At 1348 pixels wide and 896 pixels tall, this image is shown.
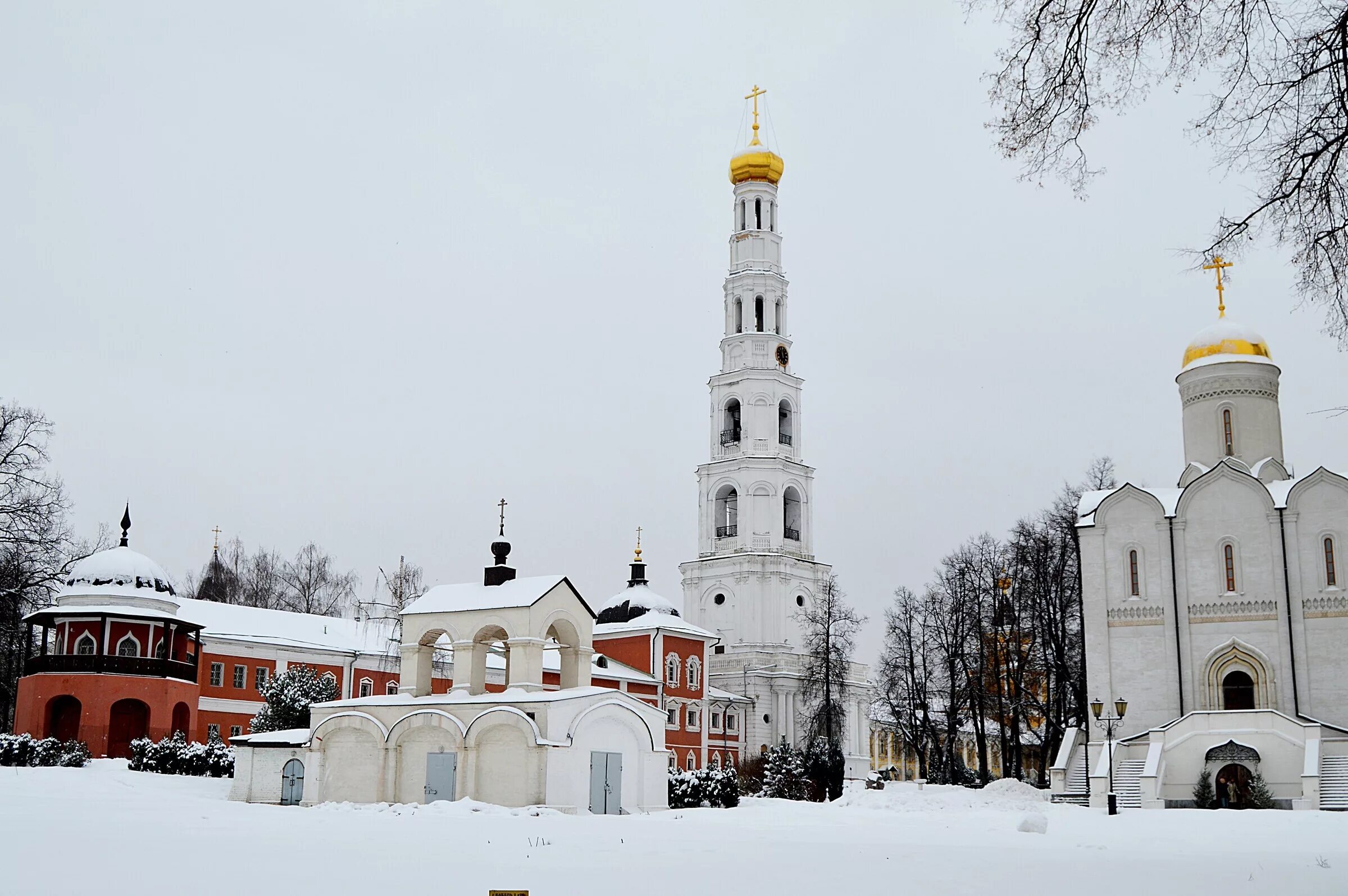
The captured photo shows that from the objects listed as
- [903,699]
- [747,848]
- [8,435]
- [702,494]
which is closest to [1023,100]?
[747,848]

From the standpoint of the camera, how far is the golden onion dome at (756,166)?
69.2 m

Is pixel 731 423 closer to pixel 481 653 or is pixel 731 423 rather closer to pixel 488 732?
pixel 481 653

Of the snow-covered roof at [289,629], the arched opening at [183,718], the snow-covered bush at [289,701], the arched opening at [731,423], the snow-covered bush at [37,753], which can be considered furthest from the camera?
the arched opening at [731,423]

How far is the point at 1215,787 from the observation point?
1302 inches

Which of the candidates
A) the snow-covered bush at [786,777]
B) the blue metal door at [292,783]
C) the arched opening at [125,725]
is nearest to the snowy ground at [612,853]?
the blue metal door at [292,783]

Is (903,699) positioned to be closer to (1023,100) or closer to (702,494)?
(702,494)

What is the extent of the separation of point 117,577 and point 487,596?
626 inches

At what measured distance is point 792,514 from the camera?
67688 mm

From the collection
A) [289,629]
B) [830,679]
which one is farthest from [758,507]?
[289,629]

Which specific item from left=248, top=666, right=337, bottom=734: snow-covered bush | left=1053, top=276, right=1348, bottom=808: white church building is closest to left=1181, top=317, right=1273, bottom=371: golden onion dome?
left=1053, top=276, right=1348, bottom=808: white church building

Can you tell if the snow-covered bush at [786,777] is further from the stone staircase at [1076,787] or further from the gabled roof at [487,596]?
the gabled roof at [487,596]

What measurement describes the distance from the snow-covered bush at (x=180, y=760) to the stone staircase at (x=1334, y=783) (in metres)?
27.0

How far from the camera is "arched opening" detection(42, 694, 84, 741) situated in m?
38.0

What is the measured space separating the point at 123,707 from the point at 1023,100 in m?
36.8
